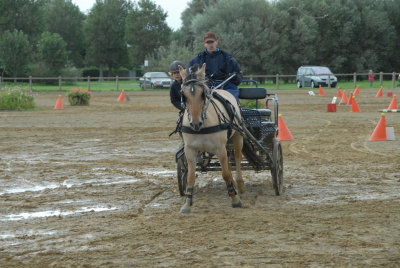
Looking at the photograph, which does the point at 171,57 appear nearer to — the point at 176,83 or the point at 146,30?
the point at 146,30

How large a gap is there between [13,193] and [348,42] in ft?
195

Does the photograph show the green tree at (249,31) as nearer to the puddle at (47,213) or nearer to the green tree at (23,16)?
the green tree at (23,16)

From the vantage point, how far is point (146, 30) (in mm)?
84500

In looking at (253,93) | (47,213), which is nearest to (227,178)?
(253,93)

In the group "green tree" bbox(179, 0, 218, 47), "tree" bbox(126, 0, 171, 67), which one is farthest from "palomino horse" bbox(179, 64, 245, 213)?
"tree" bbox(126, 0, 171, 67)

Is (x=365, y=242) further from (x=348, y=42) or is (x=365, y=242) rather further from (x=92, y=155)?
(x=348, y=42)

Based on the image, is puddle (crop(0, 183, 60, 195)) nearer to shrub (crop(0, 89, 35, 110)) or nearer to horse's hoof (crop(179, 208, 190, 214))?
horse's hoof (crop(179, 208, 190, 214))

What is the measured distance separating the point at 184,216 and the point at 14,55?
61.5m

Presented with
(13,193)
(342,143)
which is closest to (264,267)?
(13,193)

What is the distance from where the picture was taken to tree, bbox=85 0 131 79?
3477 inches

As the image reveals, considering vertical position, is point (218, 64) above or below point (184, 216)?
above

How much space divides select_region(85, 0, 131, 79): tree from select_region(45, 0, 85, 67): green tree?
209 inches

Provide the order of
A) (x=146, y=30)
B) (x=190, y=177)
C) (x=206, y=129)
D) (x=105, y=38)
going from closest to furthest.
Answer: (x=206, y=129) < (x=190, y=177) < (x=146, y=30) < (x=105, y=38)

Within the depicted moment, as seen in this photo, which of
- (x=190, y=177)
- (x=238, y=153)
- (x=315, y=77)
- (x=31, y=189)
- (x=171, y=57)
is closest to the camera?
(x=190, y=177)
